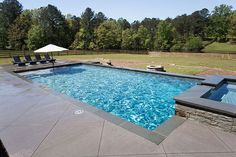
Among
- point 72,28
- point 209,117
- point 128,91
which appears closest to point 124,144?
point 209,117

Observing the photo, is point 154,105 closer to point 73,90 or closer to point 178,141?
point 178,141

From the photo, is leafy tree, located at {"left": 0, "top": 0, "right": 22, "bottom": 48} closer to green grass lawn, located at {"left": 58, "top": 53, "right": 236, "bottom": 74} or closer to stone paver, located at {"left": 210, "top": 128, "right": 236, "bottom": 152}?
green grass lawn, located at {"left": 58, "top": 53, "right": 236, "bottom": 74}

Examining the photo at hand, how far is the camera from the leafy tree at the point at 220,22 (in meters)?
51.1

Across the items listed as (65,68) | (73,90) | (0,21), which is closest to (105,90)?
(73,90)

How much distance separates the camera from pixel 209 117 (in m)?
3.66

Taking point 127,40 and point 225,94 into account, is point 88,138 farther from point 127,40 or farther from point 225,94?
point 127,40

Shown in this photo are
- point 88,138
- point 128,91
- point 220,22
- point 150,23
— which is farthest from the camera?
point 150,23

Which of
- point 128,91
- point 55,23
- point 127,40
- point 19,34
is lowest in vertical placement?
point 128,91

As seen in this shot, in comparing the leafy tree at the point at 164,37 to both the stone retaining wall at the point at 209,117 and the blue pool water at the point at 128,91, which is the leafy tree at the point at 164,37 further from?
the stone retaining wall at the point at 209,117

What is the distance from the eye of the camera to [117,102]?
6691 mm

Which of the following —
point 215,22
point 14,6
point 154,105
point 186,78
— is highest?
point 14,6

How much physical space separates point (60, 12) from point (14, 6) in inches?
727

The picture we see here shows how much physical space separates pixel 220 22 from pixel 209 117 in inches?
2310

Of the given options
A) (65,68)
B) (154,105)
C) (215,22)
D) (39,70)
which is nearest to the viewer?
(154,105)
